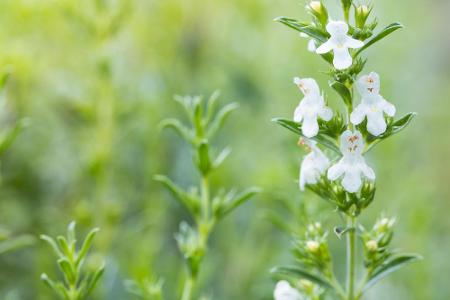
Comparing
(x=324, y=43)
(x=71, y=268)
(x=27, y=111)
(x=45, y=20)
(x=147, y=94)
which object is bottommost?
(x=71, y=268)

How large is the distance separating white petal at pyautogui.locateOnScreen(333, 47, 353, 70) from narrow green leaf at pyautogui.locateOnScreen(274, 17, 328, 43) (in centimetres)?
6

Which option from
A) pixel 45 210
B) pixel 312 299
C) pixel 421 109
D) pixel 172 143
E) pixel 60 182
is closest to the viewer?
pixel 312 299

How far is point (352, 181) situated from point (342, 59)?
13 cm

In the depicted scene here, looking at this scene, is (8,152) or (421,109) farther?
(421,109)

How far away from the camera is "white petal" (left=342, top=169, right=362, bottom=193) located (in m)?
0.76

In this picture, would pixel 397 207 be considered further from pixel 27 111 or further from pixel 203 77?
pixel 27 111

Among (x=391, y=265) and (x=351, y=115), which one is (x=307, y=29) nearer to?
(x=351, y=115)

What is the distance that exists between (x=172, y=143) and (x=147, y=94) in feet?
0.63

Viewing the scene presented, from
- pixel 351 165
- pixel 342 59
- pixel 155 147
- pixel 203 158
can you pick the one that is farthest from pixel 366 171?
pixel 155 147

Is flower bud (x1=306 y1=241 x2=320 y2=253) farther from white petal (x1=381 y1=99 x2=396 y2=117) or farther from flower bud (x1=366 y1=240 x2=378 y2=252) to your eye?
white petal (x1=381 y1=99 x2=396 y2=117)

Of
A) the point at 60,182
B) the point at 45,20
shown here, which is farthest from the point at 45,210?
the point at 45,20

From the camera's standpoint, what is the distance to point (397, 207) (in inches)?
69.1

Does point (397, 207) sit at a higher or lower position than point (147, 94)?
lower

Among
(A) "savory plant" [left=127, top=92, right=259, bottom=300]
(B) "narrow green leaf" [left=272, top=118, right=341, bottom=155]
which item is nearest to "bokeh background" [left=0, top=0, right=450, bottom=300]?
(A) "savory plant" [left=127, top=92, right=259, bottom=300]
